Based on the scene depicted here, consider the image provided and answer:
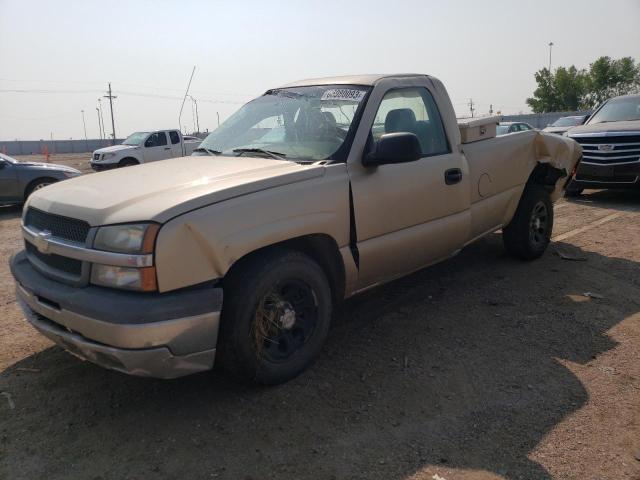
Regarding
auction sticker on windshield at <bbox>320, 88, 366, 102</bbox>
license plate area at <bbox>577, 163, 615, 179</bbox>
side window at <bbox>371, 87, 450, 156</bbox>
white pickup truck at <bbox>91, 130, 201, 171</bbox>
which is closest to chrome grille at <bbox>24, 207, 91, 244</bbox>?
auction sticker on windshield at <bbox>320, 88, 366, 102</bbox>

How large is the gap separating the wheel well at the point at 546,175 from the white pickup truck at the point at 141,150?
1610cm

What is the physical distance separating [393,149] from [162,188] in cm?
147

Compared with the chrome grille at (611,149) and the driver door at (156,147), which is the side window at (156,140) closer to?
the driver door at (156,147)

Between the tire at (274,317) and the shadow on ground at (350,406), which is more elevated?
the tire at (274,317)

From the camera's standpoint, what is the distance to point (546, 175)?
18.9ft

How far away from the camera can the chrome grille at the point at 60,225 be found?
286 cm

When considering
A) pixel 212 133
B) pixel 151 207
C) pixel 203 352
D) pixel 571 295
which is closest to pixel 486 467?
pixel 203 352

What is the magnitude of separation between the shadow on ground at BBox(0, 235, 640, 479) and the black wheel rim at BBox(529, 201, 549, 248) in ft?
4.34

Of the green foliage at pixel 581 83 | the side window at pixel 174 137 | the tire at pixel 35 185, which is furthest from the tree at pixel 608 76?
the tire at pixel 35 185

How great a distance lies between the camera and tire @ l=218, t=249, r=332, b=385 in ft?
9.57

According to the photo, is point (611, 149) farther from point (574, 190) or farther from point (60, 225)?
point (60, 225)

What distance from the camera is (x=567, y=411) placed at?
116 inches

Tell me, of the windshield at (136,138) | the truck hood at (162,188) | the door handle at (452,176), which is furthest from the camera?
the windshield at (136,138)

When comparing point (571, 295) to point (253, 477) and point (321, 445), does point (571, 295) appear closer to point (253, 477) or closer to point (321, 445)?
point (321, 445)
